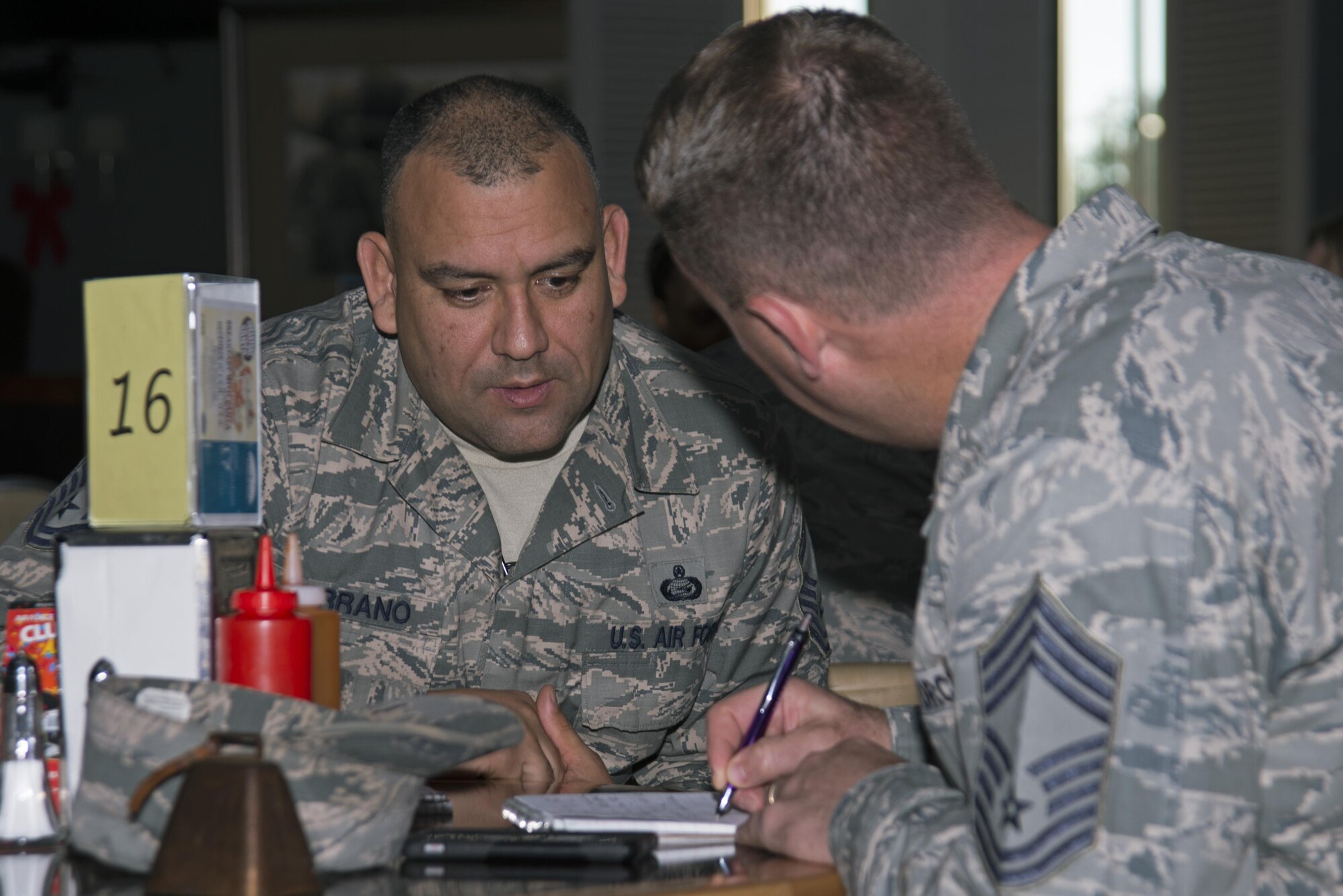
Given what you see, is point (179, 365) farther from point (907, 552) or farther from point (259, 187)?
point (259, 187)

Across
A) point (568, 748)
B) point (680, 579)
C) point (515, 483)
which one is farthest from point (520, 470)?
point (568, 748)

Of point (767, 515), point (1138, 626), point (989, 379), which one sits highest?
point (989, 379)

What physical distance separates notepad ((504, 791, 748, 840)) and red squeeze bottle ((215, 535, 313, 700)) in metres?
0.20

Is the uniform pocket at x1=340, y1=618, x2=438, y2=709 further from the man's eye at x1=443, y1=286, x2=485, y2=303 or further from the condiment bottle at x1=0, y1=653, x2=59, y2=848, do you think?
the condiment bottle at x1=0, y1=653, x2=59, y2=848

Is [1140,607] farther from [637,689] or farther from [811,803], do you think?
[637,689]

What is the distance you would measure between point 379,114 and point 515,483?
373 cm

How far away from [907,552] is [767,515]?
607 mm

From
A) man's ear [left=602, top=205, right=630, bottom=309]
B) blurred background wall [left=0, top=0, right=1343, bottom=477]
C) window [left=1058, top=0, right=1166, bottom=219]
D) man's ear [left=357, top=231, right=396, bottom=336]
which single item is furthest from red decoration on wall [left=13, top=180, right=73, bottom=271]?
man's ear [left=602, top=205, right=630, bottom=309]

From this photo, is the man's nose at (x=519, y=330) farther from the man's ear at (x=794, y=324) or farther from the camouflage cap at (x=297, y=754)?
the camouflage cap at (x=297, y=754)

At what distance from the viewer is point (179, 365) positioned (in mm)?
1055

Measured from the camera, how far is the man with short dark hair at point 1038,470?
0.82 meters

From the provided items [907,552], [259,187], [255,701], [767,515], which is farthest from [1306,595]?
[259,187]

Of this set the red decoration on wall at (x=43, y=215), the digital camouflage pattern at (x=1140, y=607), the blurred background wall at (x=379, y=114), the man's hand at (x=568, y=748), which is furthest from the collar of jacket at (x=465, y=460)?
the red decoration on wall at (x=43, y=215)

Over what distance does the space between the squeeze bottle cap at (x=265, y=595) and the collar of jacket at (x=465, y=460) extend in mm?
797
